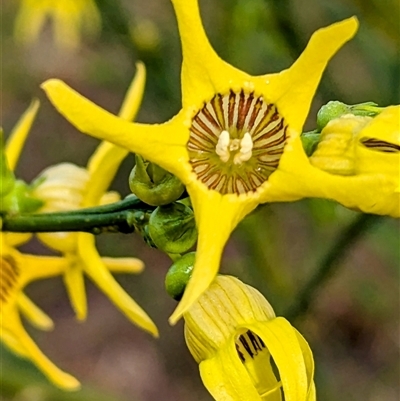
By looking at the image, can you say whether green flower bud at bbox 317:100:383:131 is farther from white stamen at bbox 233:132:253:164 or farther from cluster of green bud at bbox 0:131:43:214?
cluster of green bud at bbox 0:131:43:214

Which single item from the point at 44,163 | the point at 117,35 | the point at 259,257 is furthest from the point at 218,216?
the point at 44,163

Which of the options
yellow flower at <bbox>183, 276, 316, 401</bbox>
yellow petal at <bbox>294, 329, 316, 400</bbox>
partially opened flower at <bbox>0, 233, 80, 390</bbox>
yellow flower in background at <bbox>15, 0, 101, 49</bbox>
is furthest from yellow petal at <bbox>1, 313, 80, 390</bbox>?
yellow flower in background at <bbox>15, 0, 101, 49</bbox>

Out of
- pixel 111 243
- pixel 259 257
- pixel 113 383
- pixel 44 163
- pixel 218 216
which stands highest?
pixel 218 216

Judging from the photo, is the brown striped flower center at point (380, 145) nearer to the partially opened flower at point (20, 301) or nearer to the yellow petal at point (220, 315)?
the yellow petal at point (220, 315)

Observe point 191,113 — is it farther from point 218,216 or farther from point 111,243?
point 111,243

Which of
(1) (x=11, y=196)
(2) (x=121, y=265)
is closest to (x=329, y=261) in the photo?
(2) (x=121, y=265)

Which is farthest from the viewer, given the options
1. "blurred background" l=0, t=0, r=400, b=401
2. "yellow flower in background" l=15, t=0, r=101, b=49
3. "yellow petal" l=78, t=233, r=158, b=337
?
"yellow flower in background" l=15, t=0, r=101, b=49
